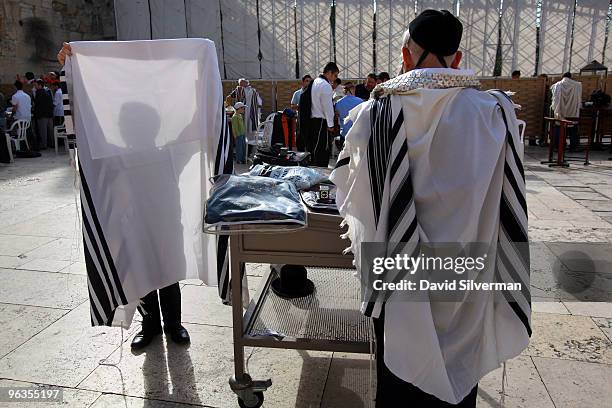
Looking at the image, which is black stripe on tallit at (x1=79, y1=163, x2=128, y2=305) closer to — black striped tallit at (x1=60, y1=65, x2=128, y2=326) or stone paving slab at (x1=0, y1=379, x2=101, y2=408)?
black striped tallit at (x1=60, y1=65, x2=128, y2=326)

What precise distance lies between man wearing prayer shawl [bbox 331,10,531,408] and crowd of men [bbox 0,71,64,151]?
11.7 meters

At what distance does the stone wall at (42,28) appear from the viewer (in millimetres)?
14969

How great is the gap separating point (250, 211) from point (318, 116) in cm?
644

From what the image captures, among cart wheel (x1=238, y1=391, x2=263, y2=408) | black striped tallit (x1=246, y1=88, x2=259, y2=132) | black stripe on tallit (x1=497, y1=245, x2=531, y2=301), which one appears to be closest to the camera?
black stripe on tallit (x1=497, y1=245, x2=531, y2=301)

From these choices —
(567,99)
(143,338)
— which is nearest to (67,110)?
(143,338)

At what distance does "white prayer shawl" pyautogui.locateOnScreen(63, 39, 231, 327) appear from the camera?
2.42m

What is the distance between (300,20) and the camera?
53.4ft

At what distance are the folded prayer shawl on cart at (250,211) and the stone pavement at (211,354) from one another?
3.24 feet

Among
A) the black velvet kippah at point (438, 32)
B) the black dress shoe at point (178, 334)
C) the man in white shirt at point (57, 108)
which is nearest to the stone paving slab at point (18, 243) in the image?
the black dress shoe at point (178, 334)

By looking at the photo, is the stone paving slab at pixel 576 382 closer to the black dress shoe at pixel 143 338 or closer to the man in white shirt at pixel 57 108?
the black dress shoe at pixel 143 338

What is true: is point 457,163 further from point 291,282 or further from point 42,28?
point 42,28

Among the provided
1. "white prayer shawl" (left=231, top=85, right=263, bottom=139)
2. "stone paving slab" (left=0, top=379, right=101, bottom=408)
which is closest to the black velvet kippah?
"stone paving slab" (left=0, top=379, right=101, bottom=408)

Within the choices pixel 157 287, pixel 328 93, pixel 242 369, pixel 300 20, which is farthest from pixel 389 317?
pixel 300 20

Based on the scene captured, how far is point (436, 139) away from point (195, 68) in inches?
62.1
